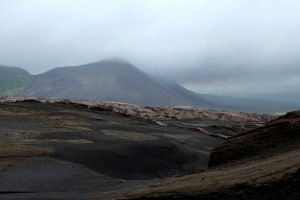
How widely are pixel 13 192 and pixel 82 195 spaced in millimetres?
2496

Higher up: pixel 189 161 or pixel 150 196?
pixel 150 196

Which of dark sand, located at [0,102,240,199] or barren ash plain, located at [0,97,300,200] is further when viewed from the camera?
dark sand, located at [0,102,240,199]

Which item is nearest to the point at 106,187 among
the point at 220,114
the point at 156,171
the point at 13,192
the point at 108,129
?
the point at 13,192

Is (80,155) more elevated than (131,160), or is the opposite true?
(80,155)

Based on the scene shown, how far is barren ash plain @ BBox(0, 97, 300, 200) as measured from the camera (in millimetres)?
9013

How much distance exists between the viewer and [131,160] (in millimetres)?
25922

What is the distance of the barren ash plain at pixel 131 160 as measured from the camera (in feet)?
29.6

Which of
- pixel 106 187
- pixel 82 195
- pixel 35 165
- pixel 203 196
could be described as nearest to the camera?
pixel 203 196

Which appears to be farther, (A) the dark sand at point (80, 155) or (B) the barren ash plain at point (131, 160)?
(A) the dark sand at point (80, 155)

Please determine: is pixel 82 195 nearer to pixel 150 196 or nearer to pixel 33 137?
pixel 150 196

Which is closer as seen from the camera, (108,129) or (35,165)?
(35,165)

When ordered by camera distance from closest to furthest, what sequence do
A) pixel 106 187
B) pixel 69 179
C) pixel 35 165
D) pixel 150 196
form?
pixel 150 196 < pixel 106 187 < pixel 69 179 < pixel 35 165

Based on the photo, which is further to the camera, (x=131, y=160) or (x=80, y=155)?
(x=131, y=160)

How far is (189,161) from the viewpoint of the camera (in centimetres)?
2945
